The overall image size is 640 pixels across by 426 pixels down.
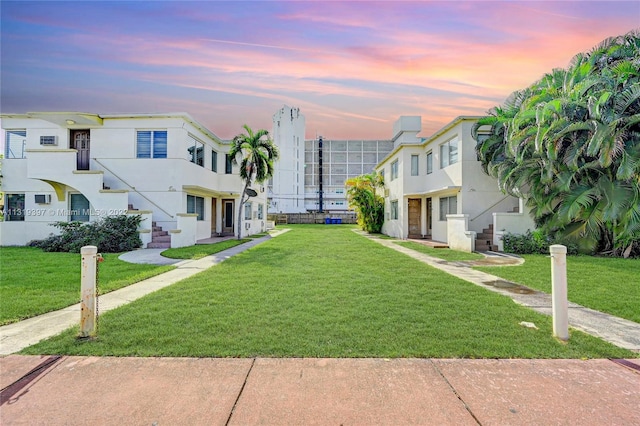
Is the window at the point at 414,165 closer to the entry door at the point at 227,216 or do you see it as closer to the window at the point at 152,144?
the entry door at the point at 227,216

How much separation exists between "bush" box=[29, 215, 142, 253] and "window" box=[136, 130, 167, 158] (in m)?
3.36

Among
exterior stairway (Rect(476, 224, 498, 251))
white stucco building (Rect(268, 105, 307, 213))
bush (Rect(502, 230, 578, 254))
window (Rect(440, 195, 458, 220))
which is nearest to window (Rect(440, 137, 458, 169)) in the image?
window (Rect(440, 195, 458, 220))

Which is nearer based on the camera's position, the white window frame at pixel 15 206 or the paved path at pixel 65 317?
the paved path at pixel 65 317

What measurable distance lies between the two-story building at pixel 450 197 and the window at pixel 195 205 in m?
11.9

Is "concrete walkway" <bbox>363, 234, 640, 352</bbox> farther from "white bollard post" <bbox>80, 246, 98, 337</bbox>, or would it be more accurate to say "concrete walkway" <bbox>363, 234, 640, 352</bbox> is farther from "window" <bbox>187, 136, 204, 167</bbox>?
"window" <bbox>187, 136, 204, 167</bbox>

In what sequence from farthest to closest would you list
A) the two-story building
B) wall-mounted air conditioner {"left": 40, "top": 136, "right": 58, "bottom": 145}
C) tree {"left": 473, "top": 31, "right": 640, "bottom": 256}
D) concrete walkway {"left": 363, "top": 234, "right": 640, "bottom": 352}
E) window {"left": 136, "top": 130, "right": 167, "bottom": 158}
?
window {"left": 136, "top": 130, "right": 167, "bottom": 158}
wall-mounted air conditioner {"left": 40, "top": 136, "right": 58, "bottom": 145}
the two-story building
tree {"left": 473, "top": 31, "right": 640, "bottom": 256}
concrete walkway {"left": 363, "top": 234, "right": 640, "bottom": 352}

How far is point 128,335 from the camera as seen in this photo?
12.9ft

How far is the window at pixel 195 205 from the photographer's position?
16842 millimetres

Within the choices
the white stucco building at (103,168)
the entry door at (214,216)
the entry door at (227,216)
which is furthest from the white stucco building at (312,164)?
the white stucco building at (103,168)

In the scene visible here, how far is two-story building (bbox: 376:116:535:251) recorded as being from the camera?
1364cm

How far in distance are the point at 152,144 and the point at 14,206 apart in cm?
713

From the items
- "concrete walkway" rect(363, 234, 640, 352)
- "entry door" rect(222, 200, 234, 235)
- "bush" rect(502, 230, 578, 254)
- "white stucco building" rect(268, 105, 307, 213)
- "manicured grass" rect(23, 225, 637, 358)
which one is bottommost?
"concrete walkway" rect(363, 234, 640, 352)

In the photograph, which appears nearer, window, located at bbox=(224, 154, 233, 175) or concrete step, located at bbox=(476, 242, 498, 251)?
concrete step, located at bbox=(476, 242, 498, 251)

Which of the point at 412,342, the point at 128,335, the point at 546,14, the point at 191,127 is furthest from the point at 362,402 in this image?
the point at 191,127
